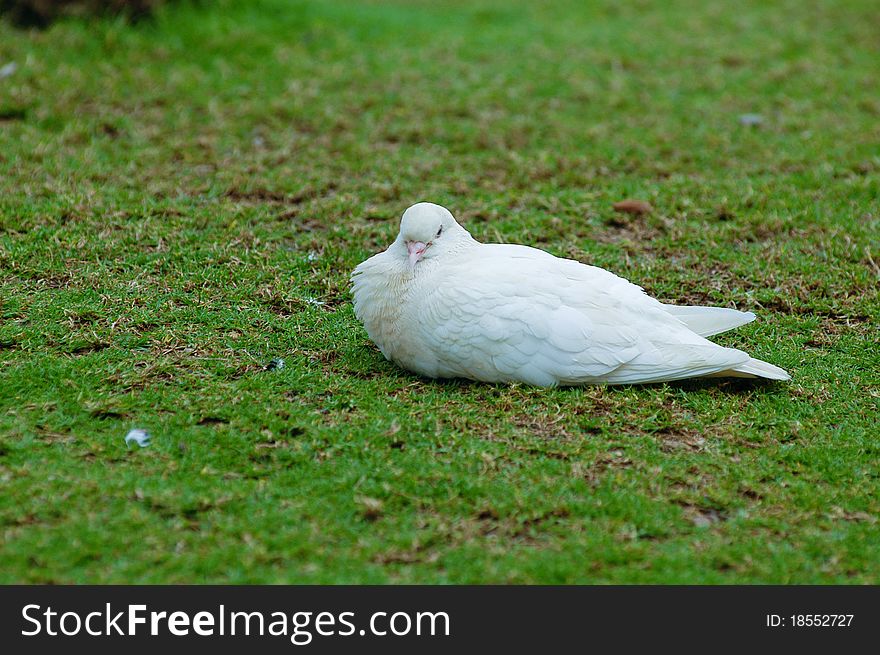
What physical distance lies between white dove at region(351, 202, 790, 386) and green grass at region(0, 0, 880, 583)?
5.0 inches

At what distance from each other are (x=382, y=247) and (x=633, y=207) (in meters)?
1.66

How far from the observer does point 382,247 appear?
20.0 feet

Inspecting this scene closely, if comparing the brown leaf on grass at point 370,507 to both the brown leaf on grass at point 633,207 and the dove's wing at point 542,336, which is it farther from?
the brown leaf on grass at point 633,207

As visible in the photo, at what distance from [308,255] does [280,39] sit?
4.07m

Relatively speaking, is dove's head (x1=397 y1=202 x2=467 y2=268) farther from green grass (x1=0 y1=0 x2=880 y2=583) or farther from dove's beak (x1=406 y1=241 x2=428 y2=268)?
green grass (x1=0 y1=0 x2=880 y2=583)

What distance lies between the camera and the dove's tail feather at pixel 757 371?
4492mm

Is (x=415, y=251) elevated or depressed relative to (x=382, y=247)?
elevated

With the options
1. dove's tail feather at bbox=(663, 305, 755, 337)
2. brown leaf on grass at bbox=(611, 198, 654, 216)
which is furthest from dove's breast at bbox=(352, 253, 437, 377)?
brown leaf on grass at bbox=(611, 198, 654, 216)

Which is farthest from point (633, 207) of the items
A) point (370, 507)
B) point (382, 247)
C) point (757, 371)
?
point (370, 507)

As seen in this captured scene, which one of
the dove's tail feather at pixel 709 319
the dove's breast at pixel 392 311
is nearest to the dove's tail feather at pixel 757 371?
the dove's tail feather at pixel 709 319

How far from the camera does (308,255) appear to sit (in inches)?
234

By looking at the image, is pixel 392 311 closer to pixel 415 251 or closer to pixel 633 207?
pixel 415 251

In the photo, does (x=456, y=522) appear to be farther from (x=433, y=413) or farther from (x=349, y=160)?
(x=349, y=160)

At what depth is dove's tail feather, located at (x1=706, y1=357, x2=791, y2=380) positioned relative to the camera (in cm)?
449
